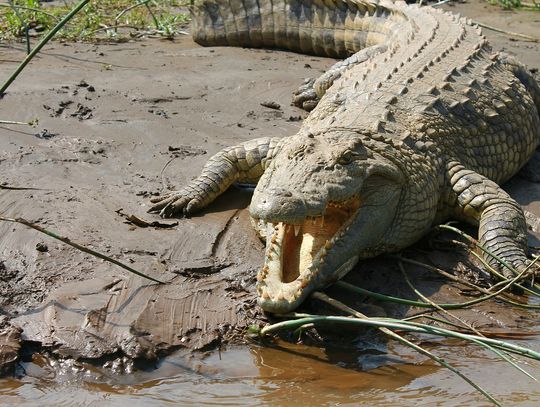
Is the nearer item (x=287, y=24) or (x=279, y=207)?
(x=279, y=207)

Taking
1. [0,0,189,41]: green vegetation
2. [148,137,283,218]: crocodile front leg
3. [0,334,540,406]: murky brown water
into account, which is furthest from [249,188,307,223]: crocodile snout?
[0,0,189,41]: green vegetation

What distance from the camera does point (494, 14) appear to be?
10383 mm

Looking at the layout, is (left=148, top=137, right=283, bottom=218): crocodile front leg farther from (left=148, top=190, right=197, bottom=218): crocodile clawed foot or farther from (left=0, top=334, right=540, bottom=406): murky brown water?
(left=0, top=334, right=540, bottom=406): murky brown water

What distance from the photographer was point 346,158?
476 centimetres

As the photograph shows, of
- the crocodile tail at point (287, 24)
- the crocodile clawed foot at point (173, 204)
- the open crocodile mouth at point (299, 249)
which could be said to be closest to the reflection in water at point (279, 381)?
the open crocodile mouth at point (299, 249)

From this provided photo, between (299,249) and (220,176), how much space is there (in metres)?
1.16

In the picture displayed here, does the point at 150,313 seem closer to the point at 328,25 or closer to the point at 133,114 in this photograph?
the point at 133,114

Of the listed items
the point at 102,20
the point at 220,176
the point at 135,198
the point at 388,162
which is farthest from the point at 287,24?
the point at 388,162

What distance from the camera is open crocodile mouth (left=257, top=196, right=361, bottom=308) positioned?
4305mm

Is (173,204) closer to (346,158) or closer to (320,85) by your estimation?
(346,158)

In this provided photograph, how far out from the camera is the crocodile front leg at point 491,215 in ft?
16.5

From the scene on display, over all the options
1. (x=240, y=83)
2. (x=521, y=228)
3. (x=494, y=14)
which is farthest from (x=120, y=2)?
(x=521, y=228)

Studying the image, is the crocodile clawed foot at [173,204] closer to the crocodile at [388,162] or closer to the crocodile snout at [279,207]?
the crocodile at [388,162]

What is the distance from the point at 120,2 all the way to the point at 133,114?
11.0ft
